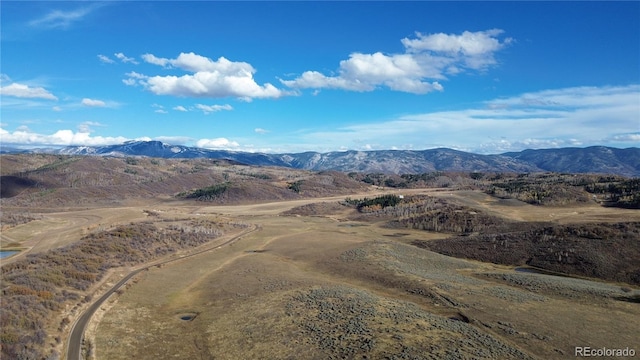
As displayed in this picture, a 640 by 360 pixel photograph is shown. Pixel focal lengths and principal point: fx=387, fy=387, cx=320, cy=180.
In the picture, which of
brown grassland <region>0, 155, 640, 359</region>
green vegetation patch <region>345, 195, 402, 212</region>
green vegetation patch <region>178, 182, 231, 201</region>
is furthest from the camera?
green vegetation patch <region>178, 182, 231, 201</region>

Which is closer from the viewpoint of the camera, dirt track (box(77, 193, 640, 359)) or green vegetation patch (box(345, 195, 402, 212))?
dirt track (box(77, 193, 640, 359))

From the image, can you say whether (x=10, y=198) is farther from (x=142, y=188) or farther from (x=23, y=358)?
(x=23, y=358)

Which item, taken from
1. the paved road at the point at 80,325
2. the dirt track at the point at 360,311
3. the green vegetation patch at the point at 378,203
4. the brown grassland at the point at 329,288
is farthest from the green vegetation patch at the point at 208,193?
the paved road at the point at 80,325

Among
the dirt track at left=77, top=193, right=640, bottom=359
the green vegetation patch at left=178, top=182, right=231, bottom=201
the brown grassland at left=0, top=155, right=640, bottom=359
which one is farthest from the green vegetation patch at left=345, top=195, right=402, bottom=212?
the dirt track at left=77, top=193, right=640, bottom=359

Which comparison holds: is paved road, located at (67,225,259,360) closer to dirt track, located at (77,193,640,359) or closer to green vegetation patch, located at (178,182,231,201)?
dirt track, located at (77,193,640,359)

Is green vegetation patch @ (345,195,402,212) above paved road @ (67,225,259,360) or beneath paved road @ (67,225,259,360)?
above

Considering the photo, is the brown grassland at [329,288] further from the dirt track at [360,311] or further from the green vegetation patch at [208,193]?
the green vegetation patch at [208,193]

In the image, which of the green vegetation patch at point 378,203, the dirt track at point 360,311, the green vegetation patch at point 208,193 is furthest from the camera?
the green vegetation patch at point 208,193

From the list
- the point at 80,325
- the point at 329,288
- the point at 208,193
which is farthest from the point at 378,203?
the point at 80,325
